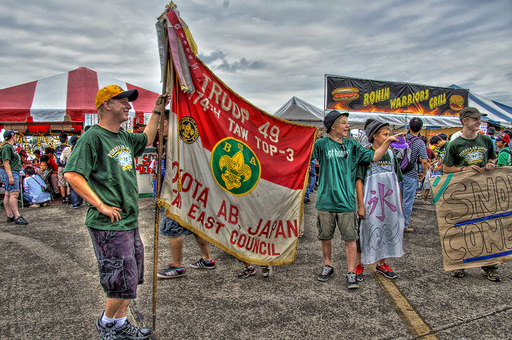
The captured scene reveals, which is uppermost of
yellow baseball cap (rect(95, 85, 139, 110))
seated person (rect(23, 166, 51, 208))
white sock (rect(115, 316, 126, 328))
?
yellow baseball cap (rect(95, 85, 139, 110))

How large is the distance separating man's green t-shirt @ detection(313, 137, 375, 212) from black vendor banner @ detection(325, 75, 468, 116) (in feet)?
36.4

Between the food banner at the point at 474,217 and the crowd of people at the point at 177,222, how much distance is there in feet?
0.53

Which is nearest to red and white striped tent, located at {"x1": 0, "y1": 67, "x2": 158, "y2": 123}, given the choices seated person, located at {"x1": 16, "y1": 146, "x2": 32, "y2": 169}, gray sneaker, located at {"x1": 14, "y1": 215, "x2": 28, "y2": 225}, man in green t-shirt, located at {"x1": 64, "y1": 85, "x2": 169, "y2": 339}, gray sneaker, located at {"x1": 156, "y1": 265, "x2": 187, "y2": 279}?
seated person, located at {"x1": 16, "y1": 146, "x2": 32, "y2": 169}

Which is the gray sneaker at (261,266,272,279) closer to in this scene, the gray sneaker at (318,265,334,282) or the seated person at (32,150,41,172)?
the gray sneaker at (318,265,334,282)

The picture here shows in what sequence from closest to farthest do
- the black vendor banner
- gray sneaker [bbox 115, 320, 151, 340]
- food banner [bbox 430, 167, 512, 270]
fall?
gray sneaker [bbox 115, 320, 151, 340] → food banner [bbox 430, 167, 512, 270] → the black vendor banner

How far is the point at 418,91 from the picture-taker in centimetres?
1700

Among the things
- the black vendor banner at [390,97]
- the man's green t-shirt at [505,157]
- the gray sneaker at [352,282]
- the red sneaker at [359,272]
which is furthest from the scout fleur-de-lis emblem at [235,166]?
the black vendor banner at [390,97]

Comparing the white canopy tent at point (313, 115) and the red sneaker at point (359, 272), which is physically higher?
the white canopy tent at point (313, 115)

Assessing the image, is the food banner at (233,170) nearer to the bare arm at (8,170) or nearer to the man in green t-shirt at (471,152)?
the man in green t-shirt at (471,152)

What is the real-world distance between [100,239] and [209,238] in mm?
1077

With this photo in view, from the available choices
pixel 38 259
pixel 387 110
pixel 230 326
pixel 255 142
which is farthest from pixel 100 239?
pixel 387 110

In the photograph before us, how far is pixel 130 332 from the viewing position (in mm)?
2537

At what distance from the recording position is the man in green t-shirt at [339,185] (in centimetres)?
361

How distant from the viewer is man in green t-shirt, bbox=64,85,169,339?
7.51 feet
